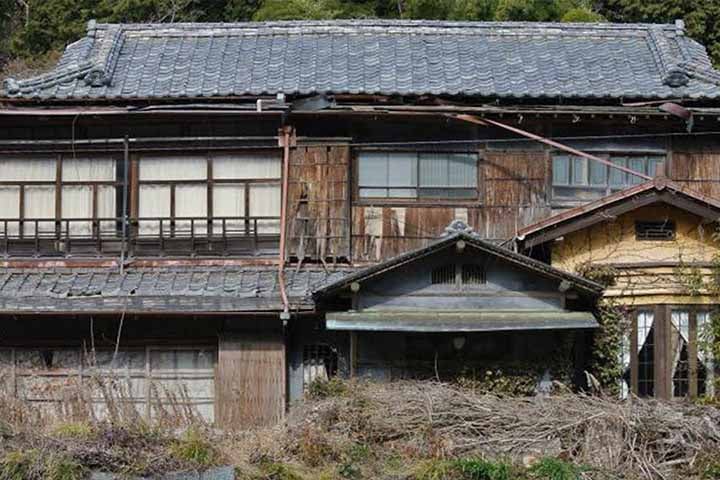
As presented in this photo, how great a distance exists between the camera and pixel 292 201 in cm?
2083

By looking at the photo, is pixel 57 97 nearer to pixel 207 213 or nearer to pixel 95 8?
pixel 207 213

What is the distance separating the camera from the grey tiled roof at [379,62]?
21250 mm

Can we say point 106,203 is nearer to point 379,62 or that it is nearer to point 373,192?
point 373,192

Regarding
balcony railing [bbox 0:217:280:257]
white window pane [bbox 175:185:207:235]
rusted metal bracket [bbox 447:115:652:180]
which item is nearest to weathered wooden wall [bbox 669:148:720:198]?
rusted metal bracket [bbox 447:115:652:180]

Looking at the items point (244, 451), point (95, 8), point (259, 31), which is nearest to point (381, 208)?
point (259, 31)

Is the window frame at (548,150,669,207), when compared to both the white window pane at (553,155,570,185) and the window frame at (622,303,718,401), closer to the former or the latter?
the white window pane at (553,155,570,185)

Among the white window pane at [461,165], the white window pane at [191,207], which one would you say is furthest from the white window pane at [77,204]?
the white window pane at [461,165]

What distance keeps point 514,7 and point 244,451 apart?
22.5 meters

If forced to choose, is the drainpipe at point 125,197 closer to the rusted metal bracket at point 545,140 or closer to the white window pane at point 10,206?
the white window pane at point 10,206

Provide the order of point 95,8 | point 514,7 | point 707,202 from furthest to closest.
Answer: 1. point 95,8
2. point 514,7
3. point 707,202

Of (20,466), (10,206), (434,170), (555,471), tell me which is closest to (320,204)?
(434,170)

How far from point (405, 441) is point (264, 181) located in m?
7.25

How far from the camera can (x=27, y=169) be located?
845 inches

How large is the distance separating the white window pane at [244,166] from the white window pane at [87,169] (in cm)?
207
